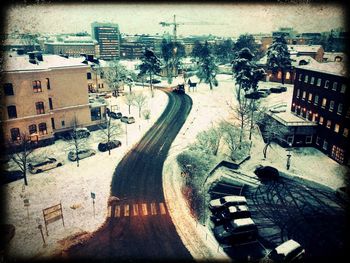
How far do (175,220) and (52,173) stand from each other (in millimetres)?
14097

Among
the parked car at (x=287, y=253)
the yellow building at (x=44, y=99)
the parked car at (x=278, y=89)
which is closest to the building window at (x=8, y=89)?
the yellow building at (x=44, y=99)

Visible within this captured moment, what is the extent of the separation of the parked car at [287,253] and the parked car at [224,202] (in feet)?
17.3

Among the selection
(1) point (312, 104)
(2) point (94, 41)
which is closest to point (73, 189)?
(1) point (312, 104)

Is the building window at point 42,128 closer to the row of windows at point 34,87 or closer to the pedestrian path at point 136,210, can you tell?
the row of windows at point 34,87

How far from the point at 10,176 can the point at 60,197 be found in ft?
21.3

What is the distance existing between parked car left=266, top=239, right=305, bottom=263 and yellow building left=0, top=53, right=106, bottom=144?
27.1m

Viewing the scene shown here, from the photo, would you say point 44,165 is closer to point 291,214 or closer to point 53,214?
point 53,214

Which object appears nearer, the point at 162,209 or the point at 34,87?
the point at 162,209

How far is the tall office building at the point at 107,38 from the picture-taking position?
10181cm

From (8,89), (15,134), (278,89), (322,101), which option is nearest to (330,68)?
(322,101)

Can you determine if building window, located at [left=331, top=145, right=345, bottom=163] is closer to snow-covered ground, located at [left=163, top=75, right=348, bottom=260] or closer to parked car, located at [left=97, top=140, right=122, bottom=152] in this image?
snow-covered ground, located at [left=163, top=75, right=348, bottom=260]

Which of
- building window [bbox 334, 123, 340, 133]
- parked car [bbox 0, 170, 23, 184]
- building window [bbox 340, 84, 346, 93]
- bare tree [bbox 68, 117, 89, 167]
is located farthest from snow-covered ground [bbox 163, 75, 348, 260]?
parked car [bbox 0, 170, 23, 184]

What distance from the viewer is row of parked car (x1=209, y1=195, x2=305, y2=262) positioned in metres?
17.4

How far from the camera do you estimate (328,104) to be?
33.3 metres
